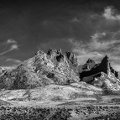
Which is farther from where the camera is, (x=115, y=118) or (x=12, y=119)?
(x=12, y=119)

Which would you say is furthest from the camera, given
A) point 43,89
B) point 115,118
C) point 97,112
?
point 43,89

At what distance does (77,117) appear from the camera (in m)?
55.0

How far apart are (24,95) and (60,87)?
28324mm

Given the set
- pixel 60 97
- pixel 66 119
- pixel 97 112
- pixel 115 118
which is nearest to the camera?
pixel 115 118

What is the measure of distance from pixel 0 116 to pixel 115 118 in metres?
25.3

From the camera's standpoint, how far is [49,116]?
57062mm

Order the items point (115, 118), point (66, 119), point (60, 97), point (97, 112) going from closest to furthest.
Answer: point (115, 118), point (66, 119), point (97, 112), point (60, 97)

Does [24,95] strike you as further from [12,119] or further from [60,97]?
[12,119]

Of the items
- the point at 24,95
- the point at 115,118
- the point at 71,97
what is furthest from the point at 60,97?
the point at 115,118

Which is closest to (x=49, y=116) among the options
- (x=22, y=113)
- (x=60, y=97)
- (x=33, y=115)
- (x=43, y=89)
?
(x=33, y=115)

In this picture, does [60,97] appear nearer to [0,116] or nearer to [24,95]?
[24,95]

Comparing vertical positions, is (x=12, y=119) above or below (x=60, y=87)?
below

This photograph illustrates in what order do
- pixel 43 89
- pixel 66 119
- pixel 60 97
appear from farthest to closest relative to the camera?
pixel 43 89, pixel 60 97, pixel 66 119

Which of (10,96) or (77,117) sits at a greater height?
(10,96)
